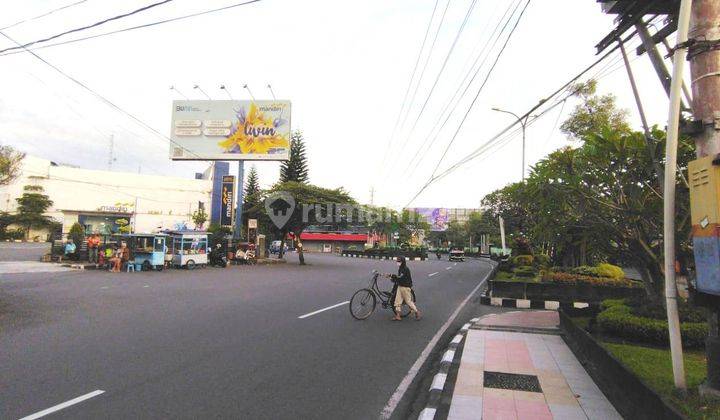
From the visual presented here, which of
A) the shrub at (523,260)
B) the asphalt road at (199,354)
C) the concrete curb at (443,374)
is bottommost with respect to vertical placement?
the concrete curb at (443,374)

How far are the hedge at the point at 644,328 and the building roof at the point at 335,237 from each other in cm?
7134

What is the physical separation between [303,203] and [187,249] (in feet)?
33.8

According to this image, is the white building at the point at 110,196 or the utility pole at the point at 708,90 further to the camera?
the white building at the point at 110,196

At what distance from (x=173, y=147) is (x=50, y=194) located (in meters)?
35.9

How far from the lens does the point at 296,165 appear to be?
170 feet

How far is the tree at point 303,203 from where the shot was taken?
3369cm

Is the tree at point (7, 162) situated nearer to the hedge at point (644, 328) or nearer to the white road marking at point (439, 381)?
the white road marking at point (439, 381)

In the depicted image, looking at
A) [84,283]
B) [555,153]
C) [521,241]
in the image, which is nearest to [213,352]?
[555,153]

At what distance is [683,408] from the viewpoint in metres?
3.92

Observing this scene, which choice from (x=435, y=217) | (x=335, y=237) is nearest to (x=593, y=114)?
(x=335, y=237)

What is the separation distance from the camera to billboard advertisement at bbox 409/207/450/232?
93.6 metres

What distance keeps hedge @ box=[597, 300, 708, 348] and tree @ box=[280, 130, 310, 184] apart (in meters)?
44.5

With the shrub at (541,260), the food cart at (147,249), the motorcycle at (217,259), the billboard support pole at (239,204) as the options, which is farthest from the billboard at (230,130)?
the shrub at (541,260)

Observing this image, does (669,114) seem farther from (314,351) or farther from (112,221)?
(112,221)
